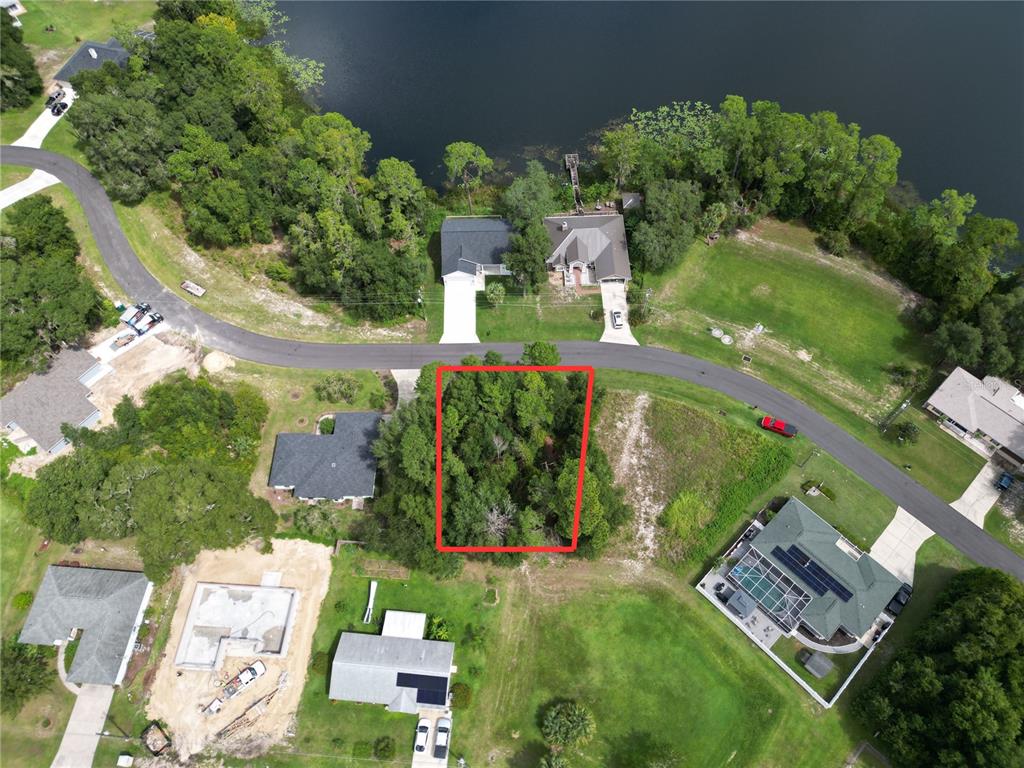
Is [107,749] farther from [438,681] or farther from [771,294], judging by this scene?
[771,294]

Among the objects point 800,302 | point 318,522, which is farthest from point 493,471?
point 800,302

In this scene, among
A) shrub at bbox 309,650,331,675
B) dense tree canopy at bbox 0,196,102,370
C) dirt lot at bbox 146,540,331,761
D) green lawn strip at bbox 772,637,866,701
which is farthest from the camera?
dense tree canopy at bbox 0,196,102,370

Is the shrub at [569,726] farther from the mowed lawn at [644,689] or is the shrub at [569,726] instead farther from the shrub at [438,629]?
the shrub at [438,629]

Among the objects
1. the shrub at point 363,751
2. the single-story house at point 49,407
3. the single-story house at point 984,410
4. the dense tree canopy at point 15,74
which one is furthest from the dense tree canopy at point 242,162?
the single-story house at point 984,410

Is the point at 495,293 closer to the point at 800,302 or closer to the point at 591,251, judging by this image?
the point at 591,251

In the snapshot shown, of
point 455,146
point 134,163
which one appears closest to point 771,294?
point 455,146

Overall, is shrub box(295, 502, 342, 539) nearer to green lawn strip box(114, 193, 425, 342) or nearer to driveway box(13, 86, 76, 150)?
green lawn strip box(114, 193, 425, 342)

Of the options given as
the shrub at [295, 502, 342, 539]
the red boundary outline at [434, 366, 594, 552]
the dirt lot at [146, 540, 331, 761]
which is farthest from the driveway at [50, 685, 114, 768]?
the red boundary outline at [434, 366, 594, 552]
